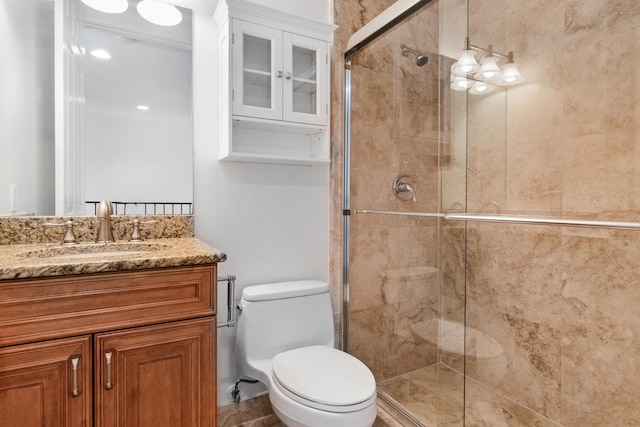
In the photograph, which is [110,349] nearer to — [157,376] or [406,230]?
[157,376]

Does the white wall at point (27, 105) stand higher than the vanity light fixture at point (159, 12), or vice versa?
the vanity light fixture at point (159, 12)

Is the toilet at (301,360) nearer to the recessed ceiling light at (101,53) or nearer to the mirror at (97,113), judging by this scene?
the mirror at (97,113)

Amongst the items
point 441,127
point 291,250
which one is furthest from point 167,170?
point 441,127

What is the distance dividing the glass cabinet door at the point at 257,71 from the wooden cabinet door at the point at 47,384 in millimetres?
1102

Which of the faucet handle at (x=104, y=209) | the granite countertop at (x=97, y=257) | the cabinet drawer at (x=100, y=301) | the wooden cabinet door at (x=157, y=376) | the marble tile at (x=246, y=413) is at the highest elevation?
the faucet handle at (x=104, y=209)

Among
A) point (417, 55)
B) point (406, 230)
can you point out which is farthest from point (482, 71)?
point (406, 230)

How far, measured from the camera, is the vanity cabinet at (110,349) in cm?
92

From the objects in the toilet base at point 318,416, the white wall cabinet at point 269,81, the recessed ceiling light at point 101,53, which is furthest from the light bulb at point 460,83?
the recessed ceiling light at point 101,53

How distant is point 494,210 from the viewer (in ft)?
6.01

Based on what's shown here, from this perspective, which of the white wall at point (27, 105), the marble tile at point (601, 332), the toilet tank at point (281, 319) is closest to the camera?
the white wall at point (27, 105)

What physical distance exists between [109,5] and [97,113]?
465mm

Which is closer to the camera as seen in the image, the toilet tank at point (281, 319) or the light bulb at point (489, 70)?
the toilet tank at point (281, 319)

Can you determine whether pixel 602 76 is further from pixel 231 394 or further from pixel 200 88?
pixel 231 394

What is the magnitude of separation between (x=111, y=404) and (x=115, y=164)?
0.92 meters
